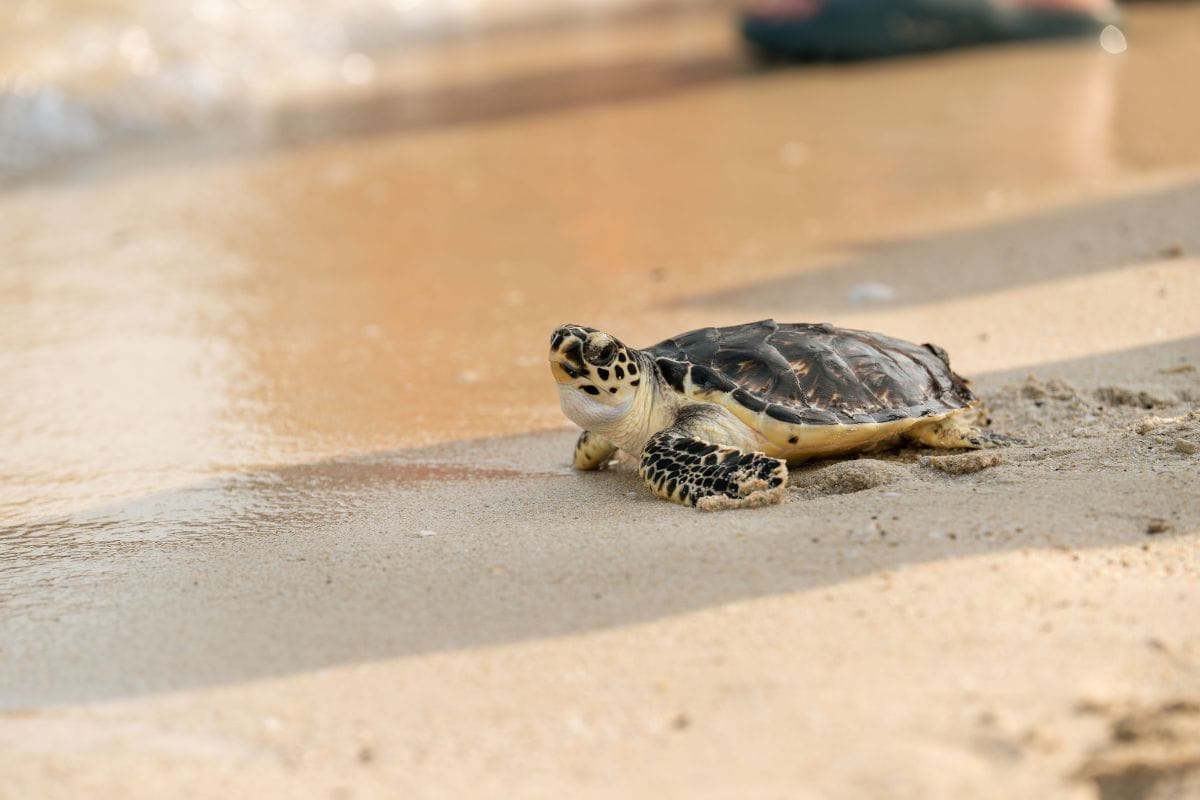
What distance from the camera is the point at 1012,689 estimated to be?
9.78ft

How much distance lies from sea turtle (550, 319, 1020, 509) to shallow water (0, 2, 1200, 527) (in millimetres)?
959

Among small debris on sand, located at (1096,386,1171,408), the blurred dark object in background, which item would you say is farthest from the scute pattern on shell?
the blurred dark object in background

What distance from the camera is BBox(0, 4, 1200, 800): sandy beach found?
2.93m

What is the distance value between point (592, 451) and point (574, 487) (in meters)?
0.21

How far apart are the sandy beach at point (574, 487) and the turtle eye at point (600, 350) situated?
1.65ft

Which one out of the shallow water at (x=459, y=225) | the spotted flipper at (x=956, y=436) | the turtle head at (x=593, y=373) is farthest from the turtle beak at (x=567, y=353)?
the spotted flipper at (x=956, y=436)

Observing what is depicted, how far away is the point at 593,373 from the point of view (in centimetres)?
447

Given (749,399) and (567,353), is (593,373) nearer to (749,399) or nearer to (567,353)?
(567,353)

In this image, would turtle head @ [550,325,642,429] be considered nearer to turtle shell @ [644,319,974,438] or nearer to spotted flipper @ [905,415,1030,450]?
turtle shell @ [644,319,974,438]

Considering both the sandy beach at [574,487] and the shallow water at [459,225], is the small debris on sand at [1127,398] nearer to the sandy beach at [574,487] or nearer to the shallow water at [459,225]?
the sandy beach at [574,487]

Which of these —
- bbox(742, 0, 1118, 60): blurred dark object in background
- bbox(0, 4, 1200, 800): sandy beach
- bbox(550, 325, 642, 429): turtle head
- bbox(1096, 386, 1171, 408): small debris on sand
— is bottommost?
bbox(1096, 386, 1171, 408): small debris on sand

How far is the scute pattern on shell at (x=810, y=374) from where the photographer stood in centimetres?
456

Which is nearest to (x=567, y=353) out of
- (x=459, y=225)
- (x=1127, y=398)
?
(x=1127, y=398)

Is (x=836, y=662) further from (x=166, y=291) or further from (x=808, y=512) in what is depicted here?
(x=166, y=291)
